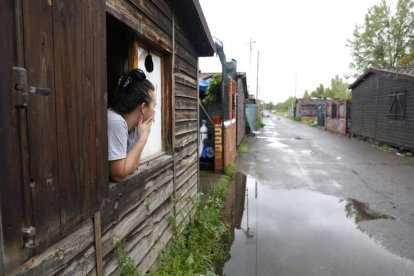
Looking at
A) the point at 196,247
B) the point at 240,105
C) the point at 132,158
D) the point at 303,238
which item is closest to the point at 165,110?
the point at 132,158

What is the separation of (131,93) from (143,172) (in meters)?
0.83

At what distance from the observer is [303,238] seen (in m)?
4.93

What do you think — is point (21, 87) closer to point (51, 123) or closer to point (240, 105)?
point (51, 123)

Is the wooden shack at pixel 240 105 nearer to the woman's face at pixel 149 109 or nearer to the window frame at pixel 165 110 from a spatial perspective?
the window frame at pixel 165 110

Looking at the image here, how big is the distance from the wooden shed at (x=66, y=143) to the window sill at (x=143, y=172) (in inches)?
0.6

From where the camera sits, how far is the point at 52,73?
153 centimetres

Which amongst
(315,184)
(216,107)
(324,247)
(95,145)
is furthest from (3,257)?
(216,107)

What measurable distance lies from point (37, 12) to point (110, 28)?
178 cm

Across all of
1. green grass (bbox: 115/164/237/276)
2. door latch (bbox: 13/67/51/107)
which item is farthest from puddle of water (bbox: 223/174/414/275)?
door latch (bbox: 13/67/51/107)

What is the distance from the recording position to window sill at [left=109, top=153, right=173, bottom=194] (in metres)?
2.43

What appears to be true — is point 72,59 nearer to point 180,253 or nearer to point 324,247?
point 180,253

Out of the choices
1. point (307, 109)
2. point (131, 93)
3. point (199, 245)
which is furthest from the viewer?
point (307, 109)

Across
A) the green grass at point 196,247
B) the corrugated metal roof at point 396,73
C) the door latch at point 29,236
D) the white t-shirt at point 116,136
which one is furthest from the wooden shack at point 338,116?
the door latch at point 29,236

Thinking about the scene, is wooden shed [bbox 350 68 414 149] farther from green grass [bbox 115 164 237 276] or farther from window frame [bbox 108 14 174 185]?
window frame [bbox 108 14 174 185]
